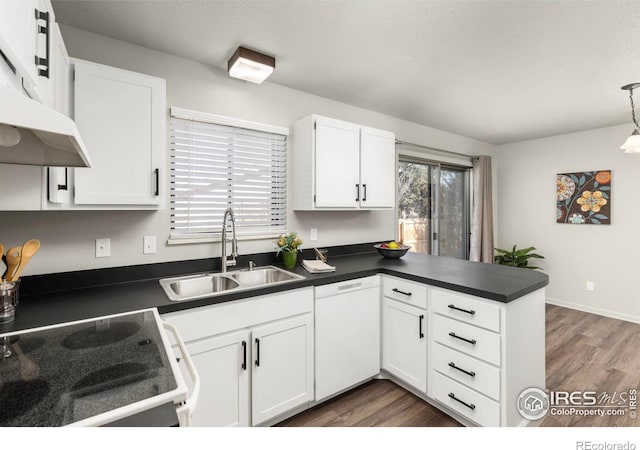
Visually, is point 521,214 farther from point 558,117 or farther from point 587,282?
point 558,117

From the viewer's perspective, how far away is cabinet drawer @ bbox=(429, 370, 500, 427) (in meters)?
1.63

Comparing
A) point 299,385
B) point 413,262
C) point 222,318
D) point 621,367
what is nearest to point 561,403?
point 621,367

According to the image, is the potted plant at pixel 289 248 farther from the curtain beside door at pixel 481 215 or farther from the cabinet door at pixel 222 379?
the curtain beside door at pixel 481 215

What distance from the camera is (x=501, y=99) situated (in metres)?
2.87

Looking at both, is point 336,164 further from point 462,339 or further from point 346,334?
point 462,339

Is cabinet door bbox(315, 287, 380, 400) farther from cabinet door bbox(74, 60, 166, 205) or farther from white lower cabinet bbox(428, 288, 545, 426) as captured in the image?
cabinet door bbox(74, 60, 166, 205)

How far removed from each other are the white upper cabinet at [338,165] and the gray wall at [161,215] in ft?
0.89

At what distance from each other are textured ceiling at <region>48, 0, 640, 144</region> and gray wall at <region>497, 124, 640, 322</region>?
131 centimetres

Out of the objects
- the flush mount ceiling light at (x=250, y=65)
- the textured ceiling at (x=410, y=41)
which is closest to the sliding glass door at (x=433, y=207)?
the textured ceiling at (x=410, y=41)

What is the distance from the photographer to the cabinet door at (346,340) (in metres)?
1.97

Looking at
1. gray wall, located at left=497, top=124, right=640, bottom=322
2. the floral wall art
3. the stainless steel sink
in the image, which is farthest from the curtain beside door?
the stainless steel sink

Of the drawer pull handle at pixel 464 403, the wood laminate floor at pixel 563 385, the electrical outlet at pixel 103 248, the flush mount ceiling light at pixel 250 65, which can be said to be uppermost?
the flush mount ceiling light at pixel 250 65

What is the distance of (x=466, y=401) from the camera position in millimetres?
1753

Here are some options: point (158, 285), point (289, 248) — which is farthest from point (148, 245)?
point (289, 248)
